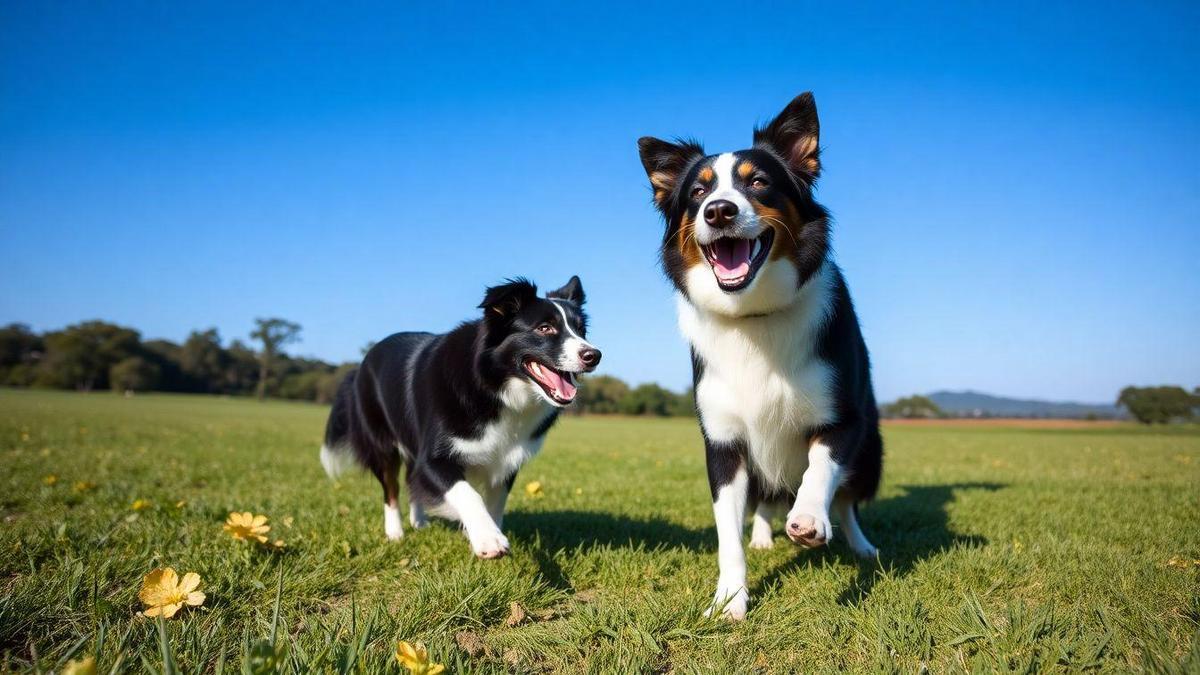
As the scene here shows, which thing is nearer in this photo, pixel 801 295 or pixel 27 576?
pixel 27 576

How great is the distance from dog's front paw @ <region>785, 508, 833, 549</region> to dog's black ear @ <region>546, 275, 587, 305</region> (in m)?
2.83

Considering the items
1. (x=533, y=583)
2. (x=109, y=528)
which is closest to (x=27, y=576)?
(x=109, y=528)

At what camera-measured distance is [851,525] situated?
4348mm

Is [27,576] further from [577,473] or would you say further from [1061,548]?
[577,473]

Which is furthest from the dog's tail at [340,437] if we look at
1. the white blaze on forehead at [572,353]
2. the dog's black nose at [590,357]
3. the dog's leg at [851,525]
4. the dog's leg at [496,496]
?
the dog's leg at [851,525]

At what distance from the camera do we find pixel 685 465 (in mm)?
10758

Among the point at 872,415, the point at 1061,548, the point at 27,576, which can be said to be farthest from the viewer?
the point at 872,415

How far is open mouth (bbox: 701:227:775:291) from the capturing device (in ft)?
10.2

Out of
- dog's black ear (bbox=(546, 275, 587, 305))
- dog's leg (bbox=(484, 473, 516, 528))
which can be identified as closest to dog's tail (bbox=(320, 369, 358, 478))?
dog's leg (bbox=(484, 473, 516, 528))

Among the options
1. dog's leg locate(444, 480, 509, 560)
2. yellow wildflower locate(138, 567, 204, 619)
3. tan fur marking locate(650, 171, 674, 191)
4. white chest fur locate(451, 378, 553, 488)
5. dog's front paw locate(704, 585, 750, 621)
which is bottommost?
dog's front paw locate(704, 585, 750, 621)

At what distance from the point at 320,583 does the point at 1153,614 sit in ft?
12.6

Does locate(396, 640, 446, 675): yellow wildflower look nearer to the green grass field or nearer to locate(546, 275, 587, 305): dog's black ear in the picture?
the green grass field

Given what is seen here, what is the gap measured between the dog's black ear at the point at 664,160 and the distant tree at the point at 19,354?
98.4 m

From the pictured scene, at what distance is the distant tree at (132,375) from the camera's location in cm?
7756
